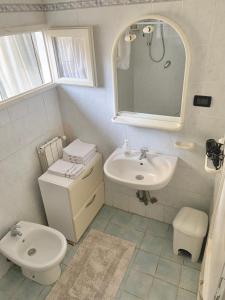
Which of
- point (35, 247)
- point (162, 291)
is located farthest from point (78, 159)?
point (162, 291)

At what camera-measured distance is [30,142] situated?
6.60 ft

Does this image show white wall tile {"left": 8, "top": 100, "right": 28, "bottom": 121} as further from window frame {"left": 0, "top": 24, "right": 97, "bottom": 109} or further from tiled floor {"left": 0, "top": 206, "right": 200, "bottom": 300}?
tiled floor {"left": 0, "top": 206, "right": 200, "bottom": 300}

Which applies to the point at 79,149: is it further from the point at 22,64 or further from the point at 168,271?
the point at 168,271

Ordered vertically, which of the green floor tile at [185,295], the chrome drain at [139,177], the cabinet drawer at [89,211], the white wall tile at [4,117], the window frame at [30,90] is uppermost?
the window frame at [30,90]

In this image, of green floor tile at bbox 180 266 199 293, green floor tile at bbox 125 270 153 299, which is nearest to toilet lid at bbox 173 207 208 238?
green floor tile at bbox 180 266 199 293

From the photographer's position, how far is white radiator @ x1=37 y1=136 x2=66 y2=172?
2.10 meters

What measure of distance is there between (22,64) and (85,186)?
1195 mm

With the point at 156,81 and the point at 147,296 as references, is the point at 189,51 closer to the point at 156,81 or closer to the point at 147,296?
the point at 156,81

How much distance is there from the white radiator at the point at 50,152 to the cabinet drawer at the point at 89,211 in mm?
536

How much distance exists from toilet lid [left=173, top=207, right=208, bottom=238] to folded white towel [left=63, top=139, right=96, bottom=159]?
38.7 inches

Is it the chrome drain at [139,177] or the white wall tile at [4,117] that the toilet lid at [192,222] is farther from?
the white wall tile at [4,117]

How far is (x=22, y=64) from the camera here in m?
1.91

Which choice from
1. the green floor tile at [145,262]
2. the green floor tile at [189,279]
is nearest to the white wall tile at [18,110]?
the green floor tile at [145,262]

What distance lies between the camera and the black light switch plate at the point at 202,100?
1634 millimetres
